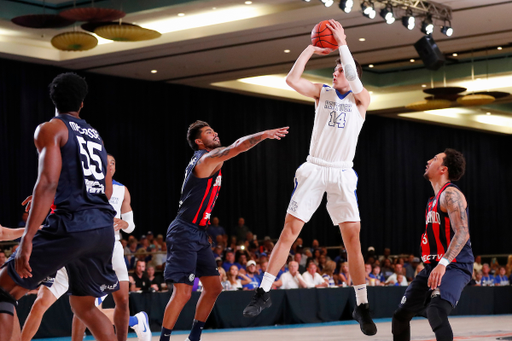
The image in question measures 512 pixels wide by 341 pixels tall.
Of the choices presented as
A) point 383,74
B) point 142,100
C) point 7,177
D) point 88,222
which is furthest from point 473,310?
point 88,222

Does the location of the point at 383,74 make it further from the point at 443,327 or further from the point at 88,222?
the point at 88,222

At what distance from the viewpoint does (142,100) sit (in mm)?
18031

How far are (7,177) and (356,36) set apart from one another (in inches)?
319

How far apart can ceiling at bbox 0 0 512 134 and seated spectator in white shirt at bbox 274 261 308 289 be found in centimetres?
453

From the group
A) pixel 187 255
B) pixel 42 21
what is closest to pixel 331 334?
pixel 187 255

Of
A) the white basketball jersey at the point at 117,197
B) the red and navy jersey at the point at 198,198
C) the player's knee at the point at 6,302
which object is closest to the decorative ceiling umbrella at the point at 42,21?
the white basketball jersey at the point at 117,197

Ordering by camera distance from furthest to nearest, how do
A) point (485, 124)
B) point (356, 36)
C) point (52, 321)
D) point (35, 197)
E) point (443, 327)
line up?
point (485, 124) → point (356, 36) → point (52, 321) → point (443, 327) → point (35, 197)

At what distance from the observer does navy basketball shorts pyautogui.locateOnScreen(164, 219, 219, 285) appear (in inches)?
238

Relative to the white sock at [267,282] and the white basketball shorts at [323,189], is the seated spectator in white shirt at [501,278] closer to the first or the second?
the white basketball shorts at [323,189]

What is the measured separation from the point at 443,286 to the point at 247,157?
14703 millimetres

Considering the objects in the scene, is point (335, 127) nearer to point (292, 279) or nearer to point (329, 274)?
point (292, 279)

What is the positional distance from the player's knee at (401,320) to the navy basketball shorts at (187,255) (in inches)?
63.1

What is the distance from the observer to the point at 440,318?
5457mm

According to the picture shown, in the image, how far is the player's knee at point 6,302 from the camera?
394 centimetres
